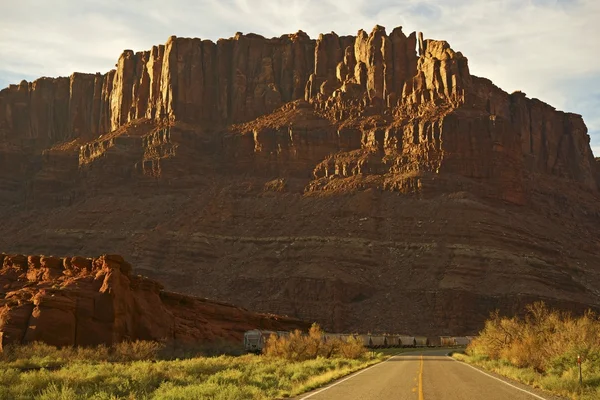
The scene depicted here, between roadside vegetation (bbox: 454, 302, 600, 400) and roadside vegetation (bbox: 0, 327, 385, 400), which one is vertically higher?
roadside vegetation (bbox: 454, 302, 600, 400)

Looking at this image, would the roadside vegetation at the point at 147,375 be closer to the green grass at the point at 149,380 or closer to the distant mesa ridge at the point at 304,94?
the green grass at the point at 149,380

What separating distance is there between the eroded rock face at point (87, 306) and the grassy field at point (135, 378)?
211 cm

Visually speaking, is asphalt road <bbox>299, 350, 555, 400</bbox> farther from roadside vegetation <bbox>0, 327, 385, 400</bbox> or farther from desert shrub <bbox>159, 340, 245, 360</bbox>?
desert shrub <bbox>159, 340, 245, 360</bbox>

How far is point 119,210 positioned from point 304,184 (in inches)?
1038

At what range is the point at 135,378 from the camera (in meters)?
26.9

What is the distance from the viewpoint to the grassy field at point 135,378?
21875 millimetres

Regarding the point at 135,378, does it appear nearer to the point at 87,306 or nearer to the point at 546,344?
the point at 546,344

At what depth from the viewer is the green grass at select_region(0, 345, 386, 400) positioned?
2173 centimetres

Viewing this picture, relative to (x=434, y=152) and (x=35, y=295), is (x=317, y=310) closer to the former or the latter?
(x=434, y=152)

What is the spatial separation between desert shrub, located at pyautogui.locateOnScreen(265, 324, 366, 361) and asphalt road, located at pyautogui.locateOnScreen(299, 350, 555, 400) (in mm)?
13537

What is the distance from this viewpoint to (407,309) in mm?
87375

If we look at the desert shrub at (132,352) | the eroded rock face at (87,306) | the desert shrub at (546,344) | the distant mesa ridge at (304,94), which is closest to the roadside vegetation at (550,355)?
the desert shrub at (546,344)

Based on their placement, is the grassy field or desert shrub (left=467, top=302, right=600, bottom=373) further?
desert shrub (left=467, top=302, right=600, bottom=373)

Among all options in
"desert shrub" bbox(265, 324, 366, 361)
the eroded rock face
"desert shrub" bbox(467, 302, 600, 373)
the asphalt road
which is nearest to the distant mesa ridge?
the eroded rock face
